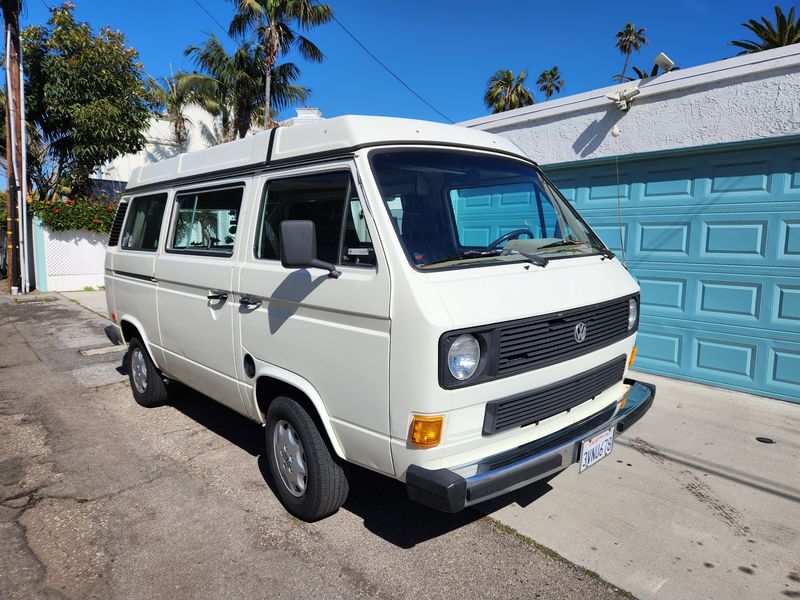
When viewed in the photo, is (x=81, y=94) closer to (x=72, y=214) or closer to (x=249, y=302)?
(x=72, y=214)

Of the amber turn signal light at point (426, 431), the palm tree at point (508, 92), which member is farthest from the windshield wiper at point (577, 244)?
the palm tree at point (508, 92)

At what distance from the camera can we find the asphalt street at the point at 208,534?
278cm

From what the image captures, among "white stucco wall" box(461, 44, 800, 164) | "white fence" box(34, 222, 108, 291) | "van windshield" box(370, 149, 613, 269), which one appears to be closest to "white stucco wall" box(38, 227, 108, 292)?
"white fence" box(34, 222, 108, 291)

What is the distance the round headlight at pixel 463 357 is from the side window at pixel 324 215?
603mm

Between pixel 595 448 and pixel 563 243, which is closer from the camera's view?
pixel 595 448

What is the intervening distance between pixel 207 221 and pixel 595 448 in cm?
315

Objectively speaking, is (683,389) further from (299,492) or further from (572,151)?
(299,492)

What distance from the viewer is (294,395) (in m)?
3.25

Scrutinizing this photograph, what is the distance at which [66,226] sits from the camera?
1484cm

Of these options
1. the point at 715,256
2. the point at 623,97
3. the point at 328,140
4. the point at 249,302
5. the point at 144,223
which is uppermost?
the point at 623,97

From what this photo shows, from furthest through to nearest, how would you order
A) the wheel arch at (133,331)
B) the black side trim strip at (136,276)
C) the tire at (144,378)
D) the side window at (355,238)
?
the tire at (144,378)
the wheel arch at (133,331)
the black side trim strip at (136,276)
the side window at (355,238)

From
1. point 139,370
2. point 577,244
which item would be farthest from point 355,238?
point 139,370

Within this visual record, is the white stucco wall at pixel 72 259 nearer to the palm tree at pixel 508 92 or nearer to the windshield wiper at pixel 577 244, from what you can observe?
the windshield wiper at pixel 577 244

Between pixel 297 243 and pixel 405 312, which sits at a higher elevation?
pixel 297 243
